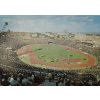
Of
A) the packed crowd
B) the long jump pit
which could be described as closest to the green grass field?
the long jump pit

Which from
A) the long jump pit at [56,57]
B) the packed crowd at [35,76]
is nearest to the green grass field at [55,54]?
the long jump pit at [56,57]

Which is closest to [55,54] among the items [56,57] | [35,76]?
[56,57]

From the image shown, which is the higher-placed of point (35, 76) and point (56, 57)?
point (56, 57)

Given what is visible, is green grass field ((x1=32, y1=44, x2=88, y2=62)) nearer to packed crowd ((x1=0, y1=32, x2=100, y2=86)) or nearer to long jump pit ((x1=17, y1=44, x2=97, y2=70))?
long jump pit ((x1=17, y1=44, x2=97, y2=70))

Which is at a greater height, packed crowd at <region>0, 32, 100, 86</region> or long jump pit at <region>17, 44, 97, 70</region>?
long jump pit at <region>17, 44, 97, 70</region>

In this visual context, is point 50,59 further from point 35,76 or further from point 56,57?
point 35,76
